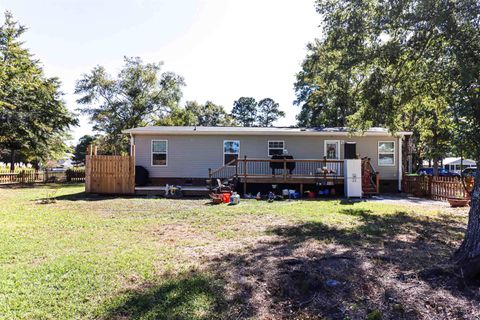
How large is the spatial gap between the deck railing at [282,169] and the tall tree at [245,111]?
4966 centimetres

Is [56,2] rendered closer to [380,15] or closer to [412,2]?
[380,15]

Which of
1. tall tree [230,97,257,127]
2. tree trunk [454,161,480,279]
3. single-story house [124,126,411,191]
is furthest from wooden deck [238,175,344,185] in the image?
tall tree [230,97,257,127]

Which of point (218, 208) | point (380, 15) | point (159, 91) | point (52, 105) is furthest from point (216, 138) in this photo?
point (52, 105)

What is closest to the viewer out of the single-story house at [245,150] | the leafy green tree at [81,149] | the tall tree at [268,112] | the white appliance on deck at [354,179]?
the white appliance on deck at [354,179]

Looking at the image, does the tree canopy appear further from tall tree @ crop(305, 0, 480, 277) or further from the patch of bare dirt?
the patch of bare dirt

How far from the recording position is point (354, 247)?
16.1 ft

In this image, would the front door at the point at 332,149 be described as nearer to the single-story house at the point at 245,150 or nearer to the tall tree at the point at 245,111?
the single-story house at the point at 245,150

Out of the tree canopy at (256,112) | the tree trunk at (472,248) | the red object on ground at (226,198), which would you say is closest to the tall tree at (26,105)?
the red object on ground at (226,198)

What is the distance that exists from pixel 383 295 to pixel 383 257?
1318 millimetres

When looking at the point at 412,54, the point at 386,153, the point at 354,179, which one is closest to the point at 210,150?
the point at 354,179

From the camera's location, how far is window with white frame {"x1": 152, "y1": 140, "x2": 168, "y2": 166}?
14414 mm

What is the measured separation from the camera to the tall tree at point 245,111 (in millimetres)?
63803

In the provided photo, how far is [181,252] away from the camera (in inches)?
181

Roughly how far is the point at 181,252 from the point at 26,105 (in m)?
22.2
